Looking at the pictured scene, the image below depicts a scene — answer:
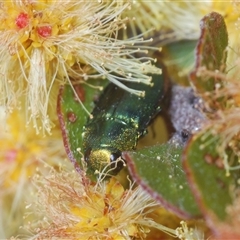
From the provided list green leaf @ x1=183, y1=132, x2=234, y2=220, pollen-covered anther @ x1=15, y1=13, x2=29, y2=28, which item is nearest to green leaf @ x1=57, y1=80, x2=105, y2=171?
pollen-covered anther @ x1=15, y1=13, x2=29, y2=28

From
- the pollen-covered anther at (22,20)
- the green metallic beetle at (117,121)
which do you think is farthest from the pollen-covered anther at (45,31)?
the green metallic beetle at (117,121)

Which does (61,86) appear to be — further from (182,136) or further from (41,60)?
(182,136)

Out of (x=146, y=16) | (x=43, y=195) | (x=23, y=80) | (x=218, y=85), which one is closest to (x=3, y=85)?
(x=23, y=80)

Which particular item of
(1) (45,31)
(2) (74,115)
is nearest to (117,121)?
(2) (74,115)

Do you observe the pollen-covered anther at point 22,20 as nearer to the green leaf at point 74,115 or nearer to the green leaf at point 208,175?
the green leaf at point 74,115

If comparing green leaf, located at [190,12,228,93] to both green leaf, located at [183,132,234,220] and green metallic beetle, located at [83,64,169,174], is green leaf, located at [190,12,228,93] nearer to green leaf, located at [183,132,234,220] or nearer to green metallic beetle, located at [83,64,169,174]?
green leaf, located at [183,132,234,220]

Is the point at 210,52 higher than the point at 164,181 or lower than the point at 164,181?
higher

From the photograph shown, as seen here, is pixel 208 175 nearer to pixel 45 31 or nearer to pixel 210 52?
pixel 210 52
